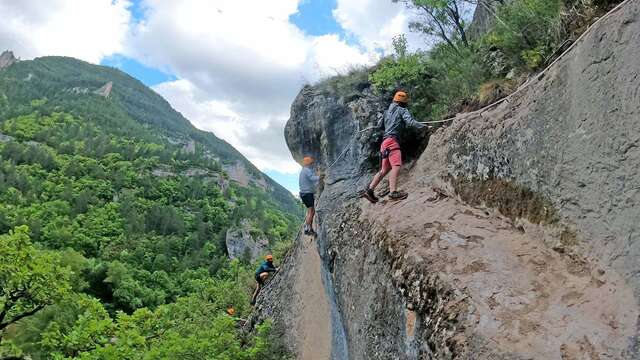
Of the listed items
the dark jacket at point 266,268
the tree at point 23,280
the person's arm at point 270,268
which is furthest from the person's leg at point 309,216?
the tree at point 23,280

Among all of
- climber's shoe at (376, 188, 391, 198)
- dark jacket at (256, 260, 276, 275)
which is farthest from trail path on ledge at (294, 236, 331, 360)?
climber's shoe at (376, 188, 391, 198)

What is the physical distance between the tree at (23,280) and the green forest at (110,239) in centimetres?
5

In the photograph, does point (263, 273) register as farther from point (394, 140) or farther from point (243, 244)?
point (243, 244)

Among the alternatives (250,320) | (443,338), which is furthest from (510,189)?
(250,320)

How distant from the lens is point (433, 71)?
47.3 feet

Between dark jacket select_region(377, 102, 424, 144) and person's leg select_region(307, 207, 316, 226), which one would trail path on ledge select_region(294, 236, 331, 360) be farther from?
dark jacket select_region(377, 102, 424, 144)

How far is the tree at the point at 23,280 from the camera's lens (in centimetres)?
1978

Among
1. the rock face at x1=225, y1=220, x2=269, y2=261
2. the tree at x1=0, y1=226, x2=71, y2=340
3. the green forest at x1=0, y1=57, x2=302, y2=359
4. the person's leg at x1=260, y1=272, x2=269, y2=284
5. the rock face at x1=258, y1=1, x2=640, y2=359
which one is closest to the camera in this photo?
the rock face at x1=258, y1=1, x2=640, y2=359

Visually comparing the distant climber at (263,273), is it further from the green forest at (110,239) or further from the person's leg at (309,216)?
the person's leg at (309,216)

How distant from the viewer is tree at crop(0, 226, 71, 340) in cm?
1978

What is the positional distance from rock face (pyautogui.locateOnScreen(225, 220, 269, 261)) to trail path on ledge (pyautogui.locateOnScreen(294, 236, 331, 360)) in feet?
276

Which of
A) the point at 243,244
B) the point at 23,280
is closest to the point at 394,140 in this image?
the point at 23,280

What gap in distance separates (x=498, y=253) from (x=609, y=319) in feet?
5.67

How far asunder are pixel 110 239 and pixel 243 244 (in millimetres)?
24929
